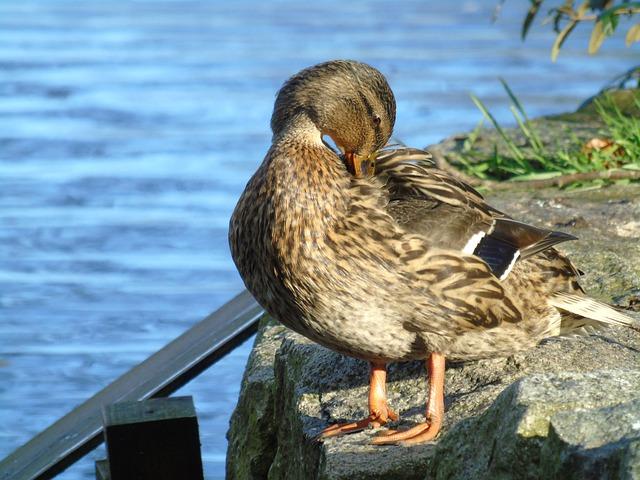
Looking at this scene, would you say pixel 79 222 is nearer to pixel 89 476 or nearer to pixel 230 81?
pixel 89 476

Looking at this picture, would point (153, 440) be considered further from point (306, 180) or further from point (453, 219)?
point (453, 219)

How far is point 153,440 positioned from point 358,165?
131cm

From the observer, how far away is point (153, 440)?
15.0ft

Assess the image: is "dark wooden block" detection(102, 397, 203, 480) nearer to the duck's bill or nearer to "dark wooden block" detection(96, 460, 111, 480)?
"dark wooden block" detection(96, 460, 111, 480)

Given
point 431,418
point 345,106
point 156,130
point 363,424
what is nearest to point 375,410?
point 363,424

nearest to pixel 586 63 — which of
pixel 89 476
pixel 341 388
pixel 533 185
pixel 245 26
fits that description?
pixel 245 26

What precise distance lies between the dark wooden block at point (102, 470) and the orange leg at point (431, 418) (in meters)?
1.63

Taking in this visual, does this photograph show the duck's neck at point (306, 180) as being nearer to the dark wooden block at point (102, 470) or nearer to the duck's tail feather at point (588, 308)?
the duck's tail feather at point (588, 308)

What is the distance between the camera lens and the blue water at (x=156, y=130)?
6555 millimetres

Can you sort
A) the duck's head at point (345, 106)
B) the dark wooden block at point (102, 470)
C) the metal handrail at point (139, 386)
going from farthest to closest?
the metal handrail at point (139, 386) → the dark wooden block at point (102, 470) → the duck's head at point (345, 106)

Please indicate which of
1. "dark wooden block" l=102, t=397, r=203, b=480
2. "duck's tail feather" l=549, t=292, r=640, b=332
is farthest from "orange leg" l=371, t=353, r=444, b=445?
"dark wooden block" l=102, t=397, r=203, b=480

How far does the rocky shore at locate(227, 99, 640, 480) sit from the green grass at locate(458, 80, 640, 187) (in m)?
0.18

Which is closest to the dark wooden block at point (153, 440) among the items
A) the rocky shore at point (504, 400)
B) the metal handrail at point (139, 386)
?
the rocky shore at point (504, 400)

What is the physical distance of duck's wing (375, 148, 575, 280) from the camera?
12.0ft
